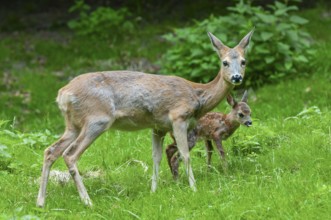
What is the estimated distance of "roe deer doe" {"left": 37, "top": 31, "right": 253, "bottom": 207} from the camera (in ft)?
23.3

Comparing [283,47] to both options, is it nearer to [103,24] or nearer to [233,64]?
[103,24]

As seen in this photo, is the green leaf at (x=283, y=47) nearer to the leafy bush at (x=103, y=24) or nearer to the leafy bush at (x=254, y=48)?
→ the leafy bush at (x=254, y=48)

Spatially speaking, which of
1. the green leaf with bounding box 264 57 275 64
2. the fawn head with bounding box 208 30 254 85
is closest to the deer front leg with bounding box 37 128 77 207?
the fawn head with bounding box 208 30 254 85

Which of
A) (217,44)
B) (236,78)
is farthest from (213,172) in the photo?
(217,44)

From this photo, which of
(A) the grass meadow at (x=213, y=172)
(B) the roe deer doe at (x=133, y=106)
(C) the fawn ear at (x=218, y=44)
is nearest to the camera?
(A) the grass meadow at (x=213, y=172)

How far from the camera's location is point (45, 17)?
17469 mm

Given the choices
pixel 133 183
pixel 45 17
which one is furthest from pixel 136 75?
pixel 45 17

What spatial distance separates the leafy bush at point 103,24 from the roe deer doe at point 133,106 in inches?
340

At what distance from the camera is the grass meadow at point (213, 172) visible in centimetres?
634

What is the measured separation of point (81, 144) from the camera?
7.09 meters

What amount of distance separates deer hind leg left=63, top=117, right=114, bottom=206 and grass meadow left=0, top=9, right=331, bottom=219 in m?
0.22

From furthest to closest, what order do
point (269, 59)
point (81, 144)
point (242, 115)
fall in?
point (269, 59)
point (242, 115)
point (81, 144)

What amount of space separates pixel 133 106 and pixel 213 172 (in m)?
1.11

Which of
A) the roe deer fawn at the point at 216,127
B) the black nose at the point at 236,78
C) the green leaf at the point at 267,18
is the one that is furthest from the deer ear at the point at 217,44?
the green leaf at the point at 267,18
